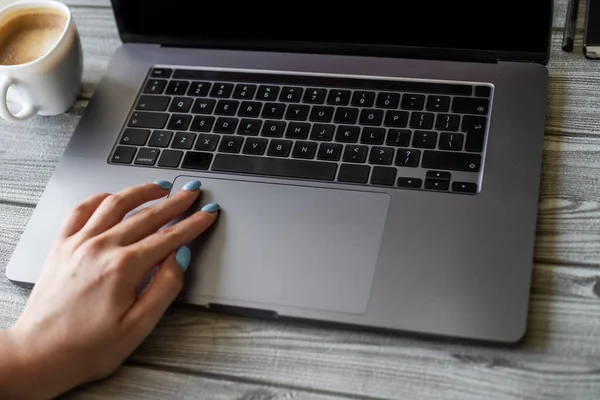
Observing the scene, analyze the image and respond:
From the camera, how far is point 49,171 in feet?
2.46

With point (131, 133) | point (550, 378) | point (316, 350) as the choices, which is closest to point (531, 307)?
point (550, 378)

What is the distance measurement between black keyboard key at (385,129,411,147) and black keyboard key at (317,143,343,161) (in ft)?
0.15

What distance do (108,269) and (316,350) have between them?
184 millimetres

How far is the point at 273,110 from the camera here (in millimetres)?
718

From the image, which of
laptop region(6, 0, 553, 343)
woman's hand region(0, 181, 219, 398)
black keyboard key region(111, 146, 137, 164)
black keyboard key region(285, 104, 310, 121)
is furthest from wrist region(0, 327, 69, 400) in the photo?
black keyboard key region(285, 104, 310, 121)

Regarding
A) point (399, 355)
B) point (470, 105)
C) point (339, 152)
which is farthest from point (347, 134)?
point (399, 355)

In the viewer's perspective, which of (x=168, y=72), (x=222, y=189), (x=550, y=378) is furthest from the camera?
(x=168, y=72)

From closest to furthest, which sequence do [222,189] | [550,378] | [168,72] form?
[550,378]
[222,189]
[168,72]

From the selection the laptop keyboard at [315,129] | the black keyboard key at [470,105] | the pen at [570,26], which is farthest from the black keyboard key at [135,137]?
the pen at [570,26]

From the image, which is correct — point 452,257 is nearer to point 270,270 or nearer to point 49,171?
point 270,270

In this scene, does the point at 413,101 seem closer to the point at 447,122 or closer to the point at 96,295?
the point at 447,122

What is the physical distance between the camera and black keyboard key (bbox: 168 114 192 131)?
0.73 m

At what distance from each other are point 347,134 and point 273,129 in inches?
3.0

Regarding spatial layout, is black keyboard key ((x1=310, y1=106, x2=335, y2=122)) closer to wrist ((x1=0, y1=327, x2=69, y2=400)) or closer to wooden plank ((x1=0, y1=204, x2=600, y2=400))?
wooden plank ((x1=0, y1=204, x2=600, y2=400))
